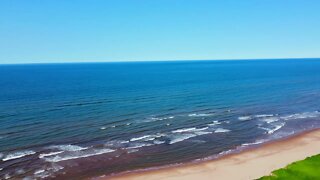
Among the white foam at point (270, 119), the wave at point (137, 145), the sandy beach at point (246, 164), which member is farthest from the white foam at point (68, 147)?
the white foam at point (270, 119)

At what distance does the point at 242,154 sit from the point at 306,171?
10.7 metres

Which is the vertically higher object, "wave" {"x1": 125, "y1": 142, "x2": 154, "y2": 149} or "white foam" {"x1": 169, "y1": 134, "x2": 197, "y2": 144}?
"white foam" {"x1": 169, "y1": 134, "x2": 197, "y2": 144}

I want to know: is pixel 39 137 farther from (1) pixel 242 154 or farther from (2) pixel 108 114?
(1) pixel 242 154

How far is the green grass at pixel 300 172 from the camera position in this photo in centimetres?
2778

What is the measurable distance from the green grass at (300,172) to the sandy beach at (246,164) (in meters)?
2.81

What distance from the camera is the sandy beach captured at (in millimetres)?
32500

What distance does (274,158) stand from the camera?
37781 millimetres

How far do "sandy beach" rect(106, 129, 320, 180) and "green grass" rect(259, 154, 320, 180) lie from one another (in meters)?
2.81

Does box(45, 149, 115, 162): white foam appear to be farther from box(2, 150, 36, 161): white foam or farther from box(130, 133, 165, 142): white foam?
box(130, 133, 165, 142): white foam

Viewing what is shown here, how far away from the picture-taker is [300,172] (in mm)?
28953

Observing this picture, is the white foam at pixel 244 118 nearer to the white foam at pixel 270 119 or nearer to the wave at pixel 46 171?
the white foam at pixel 270 119

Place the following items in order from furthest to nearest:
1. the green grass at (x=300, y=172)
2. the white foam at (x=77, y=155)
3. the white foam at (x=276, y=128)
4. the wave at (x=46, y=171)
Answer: the white foam at (x=276, y=128)
the white foam at (x=77, y=155)
the wave at (x=46, y=171)
the green grass at (x=300, y=172)

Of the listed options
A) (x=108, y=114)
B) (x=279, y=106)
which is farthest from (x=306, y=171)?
(x=279, y=106)

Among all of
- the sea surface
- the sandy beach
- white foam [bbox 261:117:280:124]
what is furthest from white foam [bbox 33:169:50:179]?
white foam [bbox 261:117:280:124]
